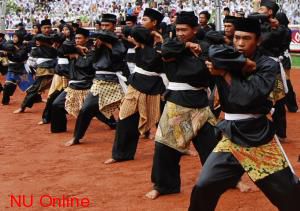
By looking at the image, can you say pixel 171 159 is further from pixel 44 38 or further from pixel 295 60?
pixel 295 60

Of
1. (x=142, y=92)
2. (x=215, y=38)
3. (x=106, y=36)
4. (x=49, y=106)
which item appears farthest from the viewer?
(x=49, y=106)

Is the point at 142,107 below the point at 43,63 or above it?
above

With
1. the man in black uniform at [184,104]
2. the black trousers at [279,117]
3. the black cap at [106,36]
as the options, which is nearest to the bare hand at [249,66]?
the man in black uniform at [184,104]

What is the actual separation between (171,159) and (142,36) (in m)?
1.72

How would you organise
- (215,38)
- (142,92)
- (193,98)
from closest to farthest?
(193,98) < (215,38) < (142,92)

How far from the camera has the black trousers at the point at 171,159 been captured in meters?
5.03

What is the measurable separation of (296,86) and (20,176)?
8.68 meters

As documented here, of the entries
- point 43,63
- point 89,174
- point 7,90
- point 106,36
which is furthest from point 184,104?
point 7,90

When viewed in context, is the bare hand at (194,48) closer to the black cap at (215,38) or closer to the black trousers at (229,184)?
the black cap at (215,38)

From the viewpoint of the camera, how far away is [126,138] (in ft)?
21.9

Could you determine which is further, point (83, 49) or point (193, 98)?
point (83, 49)

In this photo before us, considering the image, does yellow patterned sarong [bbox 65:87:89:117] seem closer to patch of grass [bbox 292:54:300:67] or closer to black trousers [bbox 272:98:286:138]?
black trousers [bbox 272:98:286:138]

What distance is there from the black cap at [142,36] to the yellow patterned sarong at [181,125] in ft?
4.48

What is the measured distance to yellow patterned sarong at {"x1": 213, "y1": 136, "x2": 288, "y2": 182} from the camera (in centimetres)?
372
